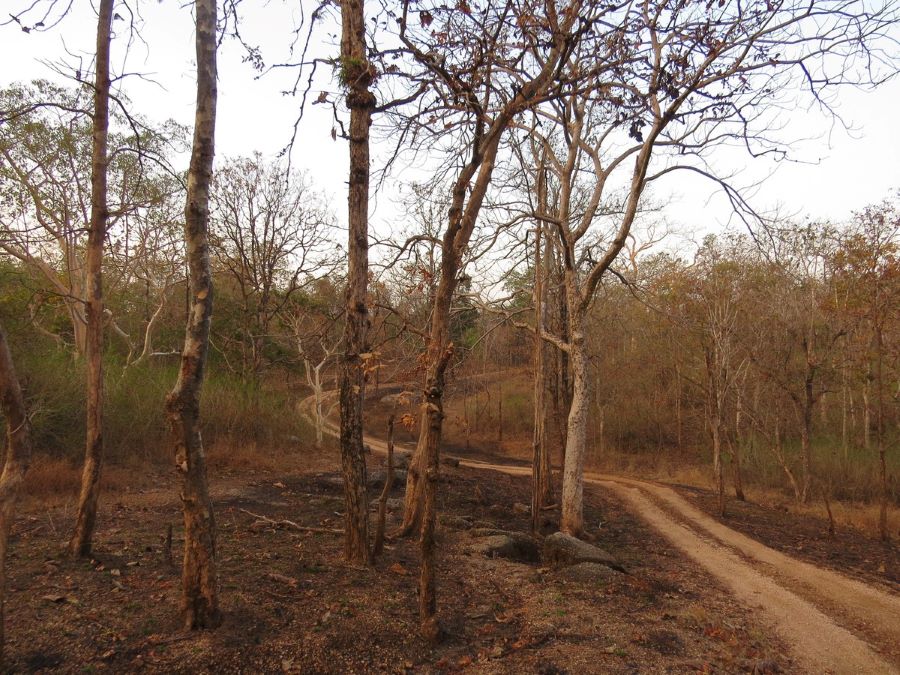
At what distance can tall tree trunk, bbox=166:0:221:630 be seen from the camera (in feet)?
14.1

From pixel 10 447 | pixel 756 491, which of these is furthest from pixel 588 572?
pixel 756 491

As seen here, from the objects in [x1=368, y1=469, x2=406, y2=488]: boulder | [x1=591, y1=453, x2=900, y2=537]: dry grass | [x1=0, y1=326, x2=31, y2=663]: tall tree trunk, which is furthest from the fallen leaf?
[x1=591, y1=453, x2=900, y2=537]: dry grass

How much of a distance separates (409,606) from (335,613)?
2.43 feet

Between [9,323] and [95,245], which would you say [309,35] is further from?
[9,323]

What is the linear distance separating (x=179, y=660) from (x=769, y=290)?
17.5 m

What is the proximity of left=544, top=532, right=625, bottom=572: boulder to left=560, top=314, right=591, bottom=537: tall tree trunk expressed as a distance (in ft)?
6.65

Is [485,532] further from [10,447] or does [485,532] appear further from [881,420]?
[881,420]

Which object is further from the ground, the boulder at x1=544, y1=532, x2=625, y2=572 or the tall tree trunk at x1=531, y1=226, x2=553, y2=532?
the tall tree trunk at x1=531, y1=226, x2=553, y2=532

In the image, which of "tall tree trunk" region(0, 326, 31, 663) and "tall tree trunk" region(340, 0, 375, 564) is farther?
"tall tree trunk" region(340, 0, 375, 564)

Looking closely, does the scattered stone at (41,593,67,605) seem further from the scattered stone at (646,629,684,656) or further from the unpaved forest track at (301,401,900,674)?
the unpaved forest track at (301,401,900,674)

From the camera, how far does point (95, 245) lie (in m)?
5.76

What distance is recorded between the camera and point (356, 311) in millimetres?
6125

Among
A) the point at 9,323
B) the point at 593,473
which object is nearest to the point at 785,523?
the point at 593,473

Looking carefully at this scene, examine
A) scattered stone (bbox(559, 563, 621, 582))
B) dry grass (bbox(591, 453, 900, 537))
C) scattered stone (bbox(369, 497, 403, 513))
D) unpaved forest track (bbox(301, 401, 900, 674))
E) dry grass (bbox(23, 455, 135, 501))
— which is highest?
dry grass (bbox(23, 455, 135, 501))
